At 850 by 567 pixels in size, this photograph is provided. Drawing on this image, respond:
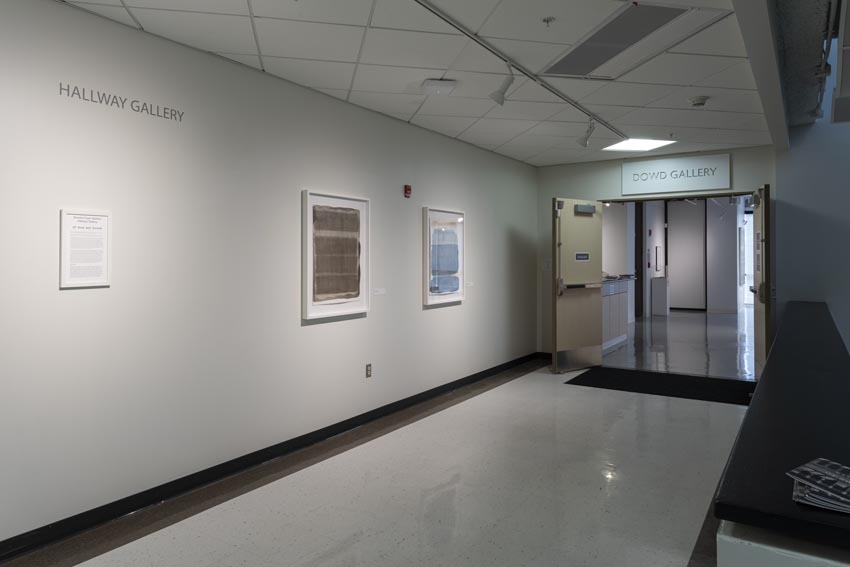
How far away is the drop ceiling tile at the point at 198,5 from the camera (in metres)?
2.69

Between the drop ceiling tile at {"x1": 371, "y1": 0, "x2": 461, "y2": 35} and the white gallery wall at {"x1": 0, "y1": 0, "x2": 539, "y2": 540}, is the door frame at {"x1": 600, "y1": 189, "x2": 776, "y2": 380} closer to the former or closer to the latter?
the white gallery wall at {"x1": 0, "y1": 0, "x2": 539, "y2": 540}

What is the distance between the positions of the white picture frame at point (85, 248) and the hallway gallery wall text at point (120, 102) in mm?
601

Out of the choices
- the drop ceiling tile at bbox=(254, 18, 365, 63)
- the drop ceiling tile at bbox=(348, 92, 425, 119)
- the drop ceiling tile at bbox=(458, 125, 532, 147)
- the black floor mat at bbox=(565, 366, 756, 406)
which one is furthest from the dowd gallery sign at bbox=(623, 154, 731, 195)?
the drop ceiling tile at bbox=(254, 18, 365, 63)

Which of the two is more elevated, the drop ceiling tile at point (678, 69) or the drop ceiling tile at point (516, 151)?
the drop ceiling tile at point (516, 151)

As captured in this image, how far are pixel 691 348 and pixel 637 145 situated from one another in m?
3.83

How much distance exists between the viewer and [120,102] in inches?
117

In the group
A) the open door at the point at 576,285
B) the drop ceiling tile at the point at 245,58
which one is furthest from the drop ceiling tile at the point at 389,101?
the open door at the point at 576,285

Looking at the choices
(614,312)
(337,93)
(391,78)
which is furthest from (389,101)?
(614,312)

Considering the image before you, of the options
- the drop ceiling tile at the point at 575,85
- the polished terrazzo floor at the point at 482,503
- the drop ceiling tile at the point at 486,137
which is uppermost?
the drop ceiling tile at the point at 486,137

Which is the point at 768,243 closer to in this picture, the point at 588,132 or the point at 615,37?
the point at 588,132

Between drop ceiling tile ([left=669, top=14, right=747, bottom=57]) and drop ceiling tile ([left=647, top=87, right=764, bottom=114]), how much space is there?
29.4 inches

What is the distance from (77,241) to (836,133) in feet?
23.2

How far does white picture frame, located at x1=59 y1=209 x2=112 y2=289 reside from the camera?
2721 millimetres

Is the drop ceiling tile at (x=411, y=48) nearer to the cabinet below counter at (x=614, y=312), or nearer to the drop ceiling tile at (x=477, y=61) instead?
the drop ceiling tile at (x=477, y=61)
